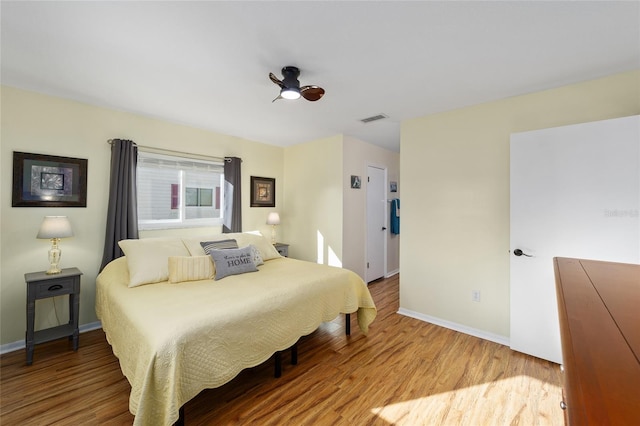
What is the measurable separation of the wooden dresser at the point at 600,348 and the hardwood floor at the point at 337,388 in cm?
126

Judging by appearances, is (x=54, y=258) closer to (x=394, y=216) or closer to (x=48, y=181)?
(x=48, y=181)

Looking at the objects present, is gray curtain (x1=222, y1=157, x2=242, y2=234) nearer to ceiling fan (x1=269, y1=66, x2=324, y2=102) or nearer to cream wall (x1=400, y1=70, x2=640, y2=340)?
ceiling fan (x1=269, y1=66, x2=324, y2=102)

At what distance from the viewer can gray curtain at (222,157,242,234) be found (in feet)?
12.9

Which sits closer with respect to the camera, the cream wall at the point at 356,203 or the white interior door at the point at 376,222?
the cream wall at the point at 356,203

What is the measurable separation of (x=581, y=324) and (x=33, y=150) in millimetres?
4012

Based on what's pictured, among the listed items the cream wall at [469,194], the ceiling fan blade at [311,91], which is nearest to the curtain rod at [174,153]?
the ceiling fan blade at [311,91]

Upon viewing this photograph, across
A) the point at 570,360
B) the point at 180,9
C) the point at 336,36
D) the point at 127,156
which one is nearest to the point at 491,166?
the point at 336,36

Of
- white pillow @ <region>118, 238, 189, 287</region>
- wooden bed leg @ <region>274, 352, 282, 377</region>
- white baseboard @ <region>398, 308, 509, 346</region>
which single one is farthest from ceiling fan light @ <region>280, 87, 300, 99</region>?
white baseboard @ <region>398, 308, 509, 346</region>

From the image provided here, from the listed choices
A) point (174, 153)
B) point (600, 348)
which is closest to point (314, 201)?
point (174, 153)

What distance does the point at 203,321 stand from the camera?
5.44 ft

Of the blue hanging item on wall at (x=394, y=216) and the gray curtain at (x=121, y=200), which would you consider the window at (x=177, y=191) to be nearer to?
the gray curtain at (x=121, y=200)

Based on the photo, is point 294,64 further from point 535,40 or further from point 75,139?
point 75,139

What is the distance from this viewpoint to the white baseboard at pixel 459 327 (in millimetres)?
2705

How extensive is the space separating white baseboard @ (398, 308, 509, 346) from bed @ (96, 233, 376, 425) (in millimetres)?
806
